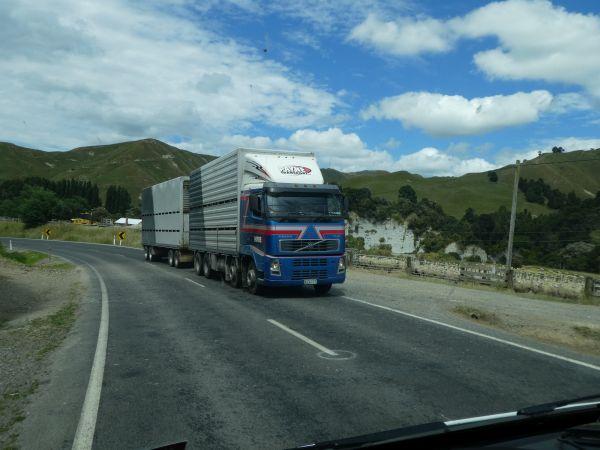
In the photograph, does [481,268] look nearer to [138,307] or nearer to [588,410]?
[138,307]

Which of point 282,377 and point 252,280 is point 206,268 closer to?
point 252,280

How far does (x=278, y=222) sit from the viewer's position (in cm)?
1362

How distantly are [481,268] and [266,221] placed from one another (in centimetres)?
1342

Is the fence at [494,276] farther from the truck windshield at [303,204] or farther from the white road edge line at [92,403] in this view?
the white road edge line at [92,403]

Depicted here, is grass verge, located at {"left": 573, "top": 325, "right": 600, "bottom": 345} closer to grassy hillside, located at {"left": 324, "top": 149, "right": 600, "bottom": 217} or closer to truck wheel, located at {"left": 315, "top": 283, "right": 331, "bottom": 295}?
truck wheel, located at {"left": 315, "top": 283, "right": 331, "bottom": 295}

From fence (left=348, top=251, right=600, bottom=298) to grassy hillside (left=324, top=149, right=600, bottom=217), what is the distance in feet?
286

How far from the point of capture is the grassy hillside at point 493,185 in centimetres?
11875

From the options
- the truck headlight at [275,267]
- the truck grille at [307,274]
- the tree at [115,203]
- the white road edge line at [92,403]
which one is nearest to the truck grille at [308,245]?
the truck headlight at [275,267]

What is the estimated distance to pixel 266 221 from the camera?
45.0 feet

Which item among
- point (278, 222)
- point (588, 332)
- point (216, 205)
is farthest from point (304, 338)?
point (216, 205)

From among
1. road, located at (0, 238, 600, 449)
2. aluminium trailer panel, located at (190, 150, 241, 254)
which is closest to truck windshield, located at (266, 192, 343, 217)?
aluminium trailer panel, located at (190, 150, 241, 254)

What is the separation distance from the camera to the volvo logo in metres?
14.9

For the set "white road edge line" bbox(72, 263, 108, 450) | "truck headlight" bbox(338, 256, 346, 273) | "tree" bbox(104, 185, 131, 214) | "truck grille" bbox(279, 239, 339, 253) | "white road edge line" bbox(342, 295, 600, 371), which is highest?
"tree" bbox(104, 185, 131, 214)

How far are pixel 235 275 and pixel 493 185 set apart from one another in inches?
5518
